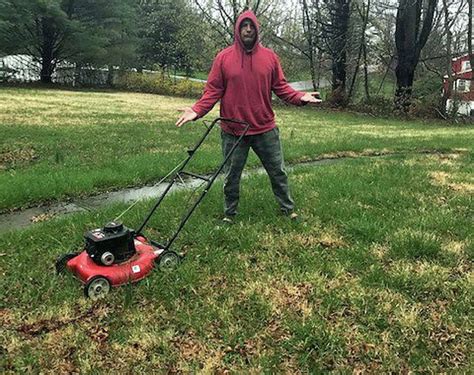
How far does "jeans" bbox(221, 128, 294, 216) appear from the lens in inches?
199

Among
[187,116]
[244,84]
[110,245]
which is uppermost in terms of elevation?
[244,84]

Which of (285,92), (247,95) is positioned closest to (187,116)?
(247,95)

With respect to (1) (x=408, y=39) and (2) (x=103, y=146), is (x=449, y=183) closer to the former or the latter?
(2) (x=103, y=146)

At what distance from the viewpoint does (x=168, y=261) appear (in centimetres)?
413

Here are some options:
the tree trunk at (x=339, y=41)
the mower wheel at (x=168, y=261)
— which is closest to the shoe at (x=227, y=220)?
the mower wheel at (x=168, y=261)

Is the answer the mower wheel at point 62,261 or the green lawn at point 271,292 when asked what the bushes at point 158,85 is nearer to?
the green lawn at point 271,292

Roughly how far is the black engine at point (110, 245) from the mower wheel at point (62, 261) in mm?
347

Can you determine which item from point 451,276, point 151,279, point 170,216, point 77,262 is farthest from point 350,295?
point 170,216

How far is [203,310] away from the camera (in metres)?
3.51

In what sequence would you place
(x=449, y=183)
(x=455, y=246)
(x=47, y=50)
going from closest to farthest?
1. (x=455, y=246)
2. (x=449, y=183)
3. (x=47, y=50)

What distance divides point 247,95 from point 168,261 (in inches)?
71.6

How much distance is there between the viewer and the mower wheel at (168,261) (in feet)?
13.3

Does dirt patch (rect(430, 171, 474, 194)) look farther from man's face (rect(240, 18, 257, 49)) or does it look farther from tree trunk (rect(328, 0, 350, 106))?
tree trunk (rect(328, 0, 350, 106))

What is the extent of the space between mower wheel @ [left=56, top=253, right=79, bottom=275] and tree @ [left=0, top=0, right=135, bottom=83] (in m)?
28.3
